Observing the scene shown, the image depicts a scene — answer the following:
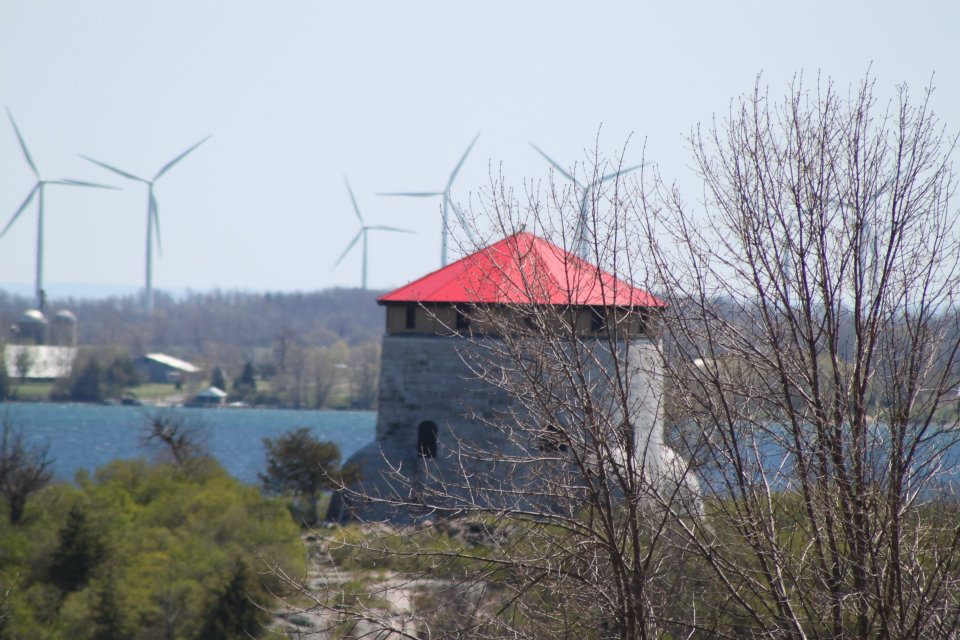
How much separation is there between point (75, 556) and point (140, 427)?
42.8 m

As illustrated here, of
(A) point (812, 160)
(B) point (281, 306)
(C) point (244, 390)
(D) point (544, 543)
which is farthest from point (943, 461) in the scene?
(B) point (281, 306)

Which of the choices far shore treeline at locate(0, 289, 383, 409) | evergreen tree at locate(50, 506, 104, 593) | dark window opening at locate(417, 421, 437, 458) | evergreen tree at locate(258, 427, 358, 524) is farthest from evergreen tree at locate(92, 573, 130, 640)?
far shore treeline at locate(0, 289, 383, 409)

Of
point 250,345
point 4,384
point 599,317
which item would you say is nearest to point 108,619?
point 599,317

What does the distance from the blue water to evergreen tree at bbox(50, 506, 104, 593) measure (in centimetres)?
3230

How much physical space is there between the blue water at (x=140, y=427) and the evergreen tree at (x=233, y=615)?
34842mm

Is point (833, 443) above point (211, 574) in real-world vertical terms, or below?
above

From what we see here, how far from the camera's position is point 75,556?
2058cm

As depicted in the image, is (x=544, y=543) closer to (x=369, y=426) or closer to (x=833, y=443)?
(x=833, y=443)

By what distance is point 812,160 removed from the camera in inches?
335

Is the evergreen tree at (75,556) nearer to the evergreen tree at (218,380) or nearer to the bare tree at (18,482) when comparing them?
the bare tree at (18,482)

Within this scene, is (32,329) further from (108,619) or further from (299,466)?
(108,619)

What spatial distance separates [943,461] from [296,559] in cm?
1246

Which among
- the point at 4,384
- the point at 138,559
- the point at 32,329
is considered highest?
the point at 32,329

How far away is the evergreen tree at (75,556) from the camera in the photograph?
804 inches
